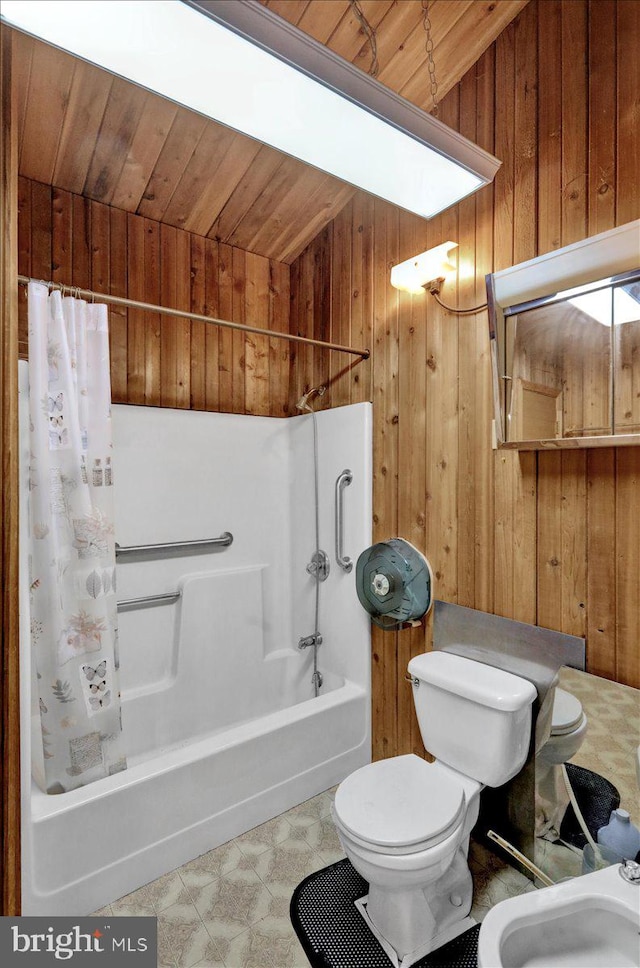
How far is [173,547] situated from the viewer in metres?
2.40

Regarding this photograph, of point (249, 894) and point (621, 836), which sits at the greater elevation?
point (621, 836)

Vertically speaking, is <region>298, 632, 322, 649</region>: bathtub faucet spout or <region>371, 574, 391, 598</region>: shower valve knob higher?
<region>371, 574, 391, 598</region>: shower valve knob

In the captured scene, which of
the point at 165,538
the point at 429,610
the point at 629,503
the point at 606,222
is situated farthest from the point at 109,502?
the point at 606,222

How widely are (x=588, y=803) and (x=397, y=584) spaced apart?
3.05 feet

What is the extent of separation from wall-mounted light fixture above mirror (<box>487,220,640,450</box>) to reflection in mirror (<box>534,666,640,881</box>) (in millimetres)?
771

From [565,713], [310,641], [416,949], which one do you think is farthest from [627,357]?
[310,641]

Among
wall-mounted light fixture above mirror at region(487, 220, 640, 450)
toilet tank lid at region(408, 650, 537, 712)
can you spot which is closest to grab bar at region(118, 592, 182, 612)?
toilet tank lid at region(408, 650, 537, 712)

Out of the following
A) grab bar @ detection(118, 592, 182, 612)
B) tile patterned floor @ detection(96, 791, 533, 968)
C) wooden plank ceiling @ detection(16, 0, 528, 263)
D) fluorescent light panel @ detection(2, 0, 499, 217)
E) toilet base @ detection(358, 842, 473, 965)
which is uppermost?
wooden plank ceiling @ detection(16, 0, 528, 263)

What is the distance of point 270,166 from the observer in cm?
227

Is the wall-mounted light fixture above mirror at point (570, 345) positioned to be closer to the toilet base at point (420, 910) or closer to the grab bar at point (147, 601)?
the toilet base at point (420, 910)

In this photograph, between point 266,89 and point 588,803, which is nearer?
point 266,89

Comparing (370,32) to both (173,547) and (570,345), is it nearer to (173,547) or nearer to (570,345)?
(570,345)

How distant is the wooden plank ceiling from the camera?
5.74 feet

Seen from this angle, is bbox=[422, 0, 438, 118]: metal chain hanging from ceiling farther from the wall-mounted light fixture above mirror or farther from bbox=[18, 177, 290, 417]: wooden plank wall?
bbox=[18, 177, 290, 417]: wooden plank wall
